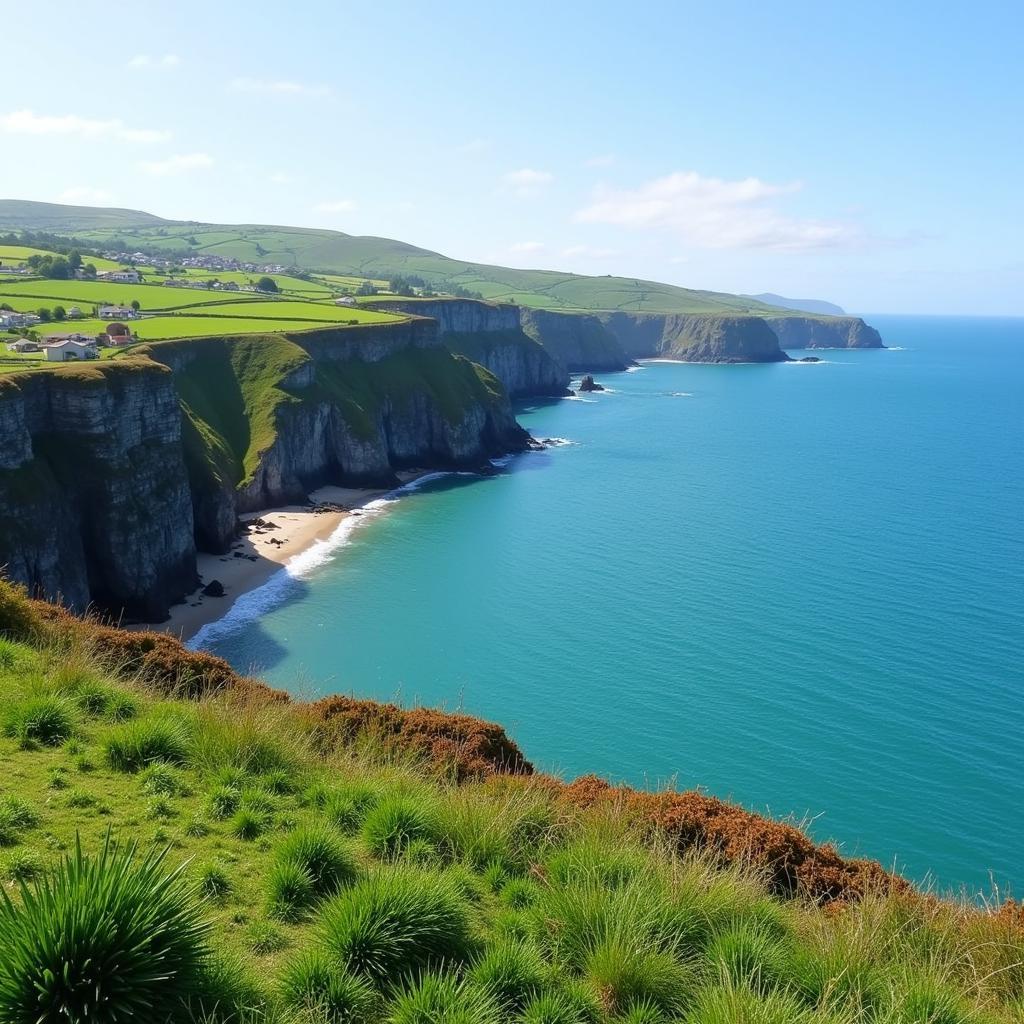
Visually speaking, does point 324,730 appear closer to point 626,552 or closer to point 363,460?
point 626,552

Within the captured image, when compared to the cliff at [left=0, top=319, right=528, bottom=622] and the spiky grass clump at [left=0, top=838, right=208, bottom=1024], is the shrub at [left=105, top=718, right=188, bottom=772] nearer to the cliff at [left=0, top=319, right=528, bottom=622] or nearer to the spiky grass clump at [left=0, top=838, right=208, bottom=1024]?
the spiky grass clump at [left=0, top=838, right=208, bottom=1024]

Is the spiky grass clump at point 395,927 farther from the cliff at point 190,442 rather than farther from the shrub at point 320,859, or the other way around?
the cliff at point 190,442

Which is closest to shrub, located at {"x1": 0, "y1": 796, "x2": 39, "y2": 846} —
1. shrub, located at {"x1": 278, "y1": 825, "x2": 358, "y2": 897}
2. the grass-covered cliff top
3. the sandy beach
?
the grass-covered cliff top

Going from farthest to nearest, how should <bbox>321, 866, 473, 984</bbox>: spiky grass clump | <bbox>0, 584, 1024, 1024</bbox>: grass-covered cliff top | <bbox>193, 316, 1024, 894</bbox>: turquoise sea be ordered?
1. <bbox>193, 316, 1024, 894</bbox>: turquoise sea
2. <bbox>321, 866, 473, 984</bbox>: spiky grass clump
3. <bbox>0, 584, 1024, 1024</bbox>: grass-covered cliff top

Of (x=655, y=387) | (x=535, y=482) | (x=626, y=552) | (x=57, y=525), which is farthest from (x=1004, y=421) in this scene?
(x=57, y=525)

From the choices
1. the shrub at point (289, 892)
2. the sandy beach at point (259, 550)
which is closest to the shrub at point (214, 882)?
the shrub at point (289, 892)

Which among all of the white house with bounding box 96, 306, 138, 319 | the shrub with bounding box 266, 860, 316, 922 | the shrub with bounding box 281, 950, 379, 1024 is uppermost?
the white house with bounding box 96, 306, 138, 319
